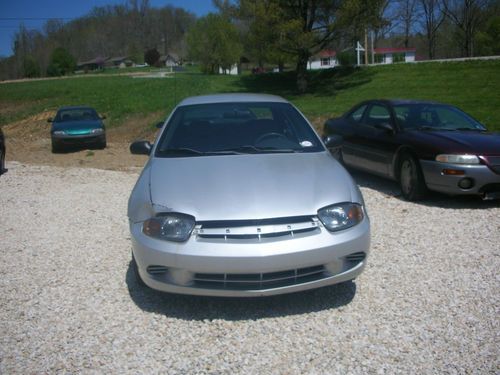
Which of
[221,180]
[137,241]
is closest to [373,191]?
[221,180]

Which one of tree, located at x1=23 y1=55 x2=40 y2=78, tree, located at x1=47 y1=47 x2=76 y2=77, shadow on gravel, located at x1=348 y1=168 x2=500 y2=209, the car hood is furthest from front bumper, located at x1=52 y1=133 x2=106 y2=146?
tree, located at x1=23 y1=55 x2=40 y2=78

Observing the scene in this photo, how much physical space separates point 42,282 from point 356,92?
896 inches

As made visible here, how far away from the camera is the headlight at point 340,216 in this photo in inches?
140

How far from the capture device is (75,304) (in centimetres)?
400

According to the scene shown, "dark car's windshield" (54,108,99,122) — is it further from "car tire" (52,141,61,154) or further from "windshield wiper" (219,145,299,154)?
"windshield wiper" (219,145,299,154)

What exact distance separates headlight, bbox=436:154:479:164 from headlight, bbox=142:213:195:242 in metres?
4.29

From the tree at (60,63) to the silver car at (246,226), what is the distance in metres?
81.4

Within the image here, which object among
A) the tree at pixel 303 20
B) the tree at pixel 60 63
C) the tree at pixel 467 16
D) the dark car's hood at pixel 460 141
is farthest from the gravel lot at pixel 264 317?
the tree at pixel 60 63

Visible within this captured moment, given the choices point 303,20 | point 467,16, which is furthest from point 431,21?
point 303,20

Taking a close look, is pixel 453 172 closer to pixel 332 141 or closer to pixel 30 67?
pixel 332 141

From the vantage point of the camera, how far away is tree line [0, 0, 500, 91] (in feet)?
87.5

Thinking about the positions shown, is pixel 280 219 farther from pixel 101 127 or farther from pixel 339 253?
pixel 101 127

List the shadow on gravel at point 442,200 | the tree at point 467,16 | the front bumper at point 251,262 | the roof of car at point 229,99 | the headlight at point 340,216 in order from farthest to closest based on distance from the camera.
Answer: the tree at point 467,16, the shadow on gravel at point 442,200, the roof of car at point 229,99, the headlight at point 340,216, the front bumper at point 251,262

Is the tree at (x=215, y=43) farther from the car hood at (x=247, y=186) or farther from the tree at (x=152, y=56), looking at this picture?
the car hood at (x=247, y=186)
